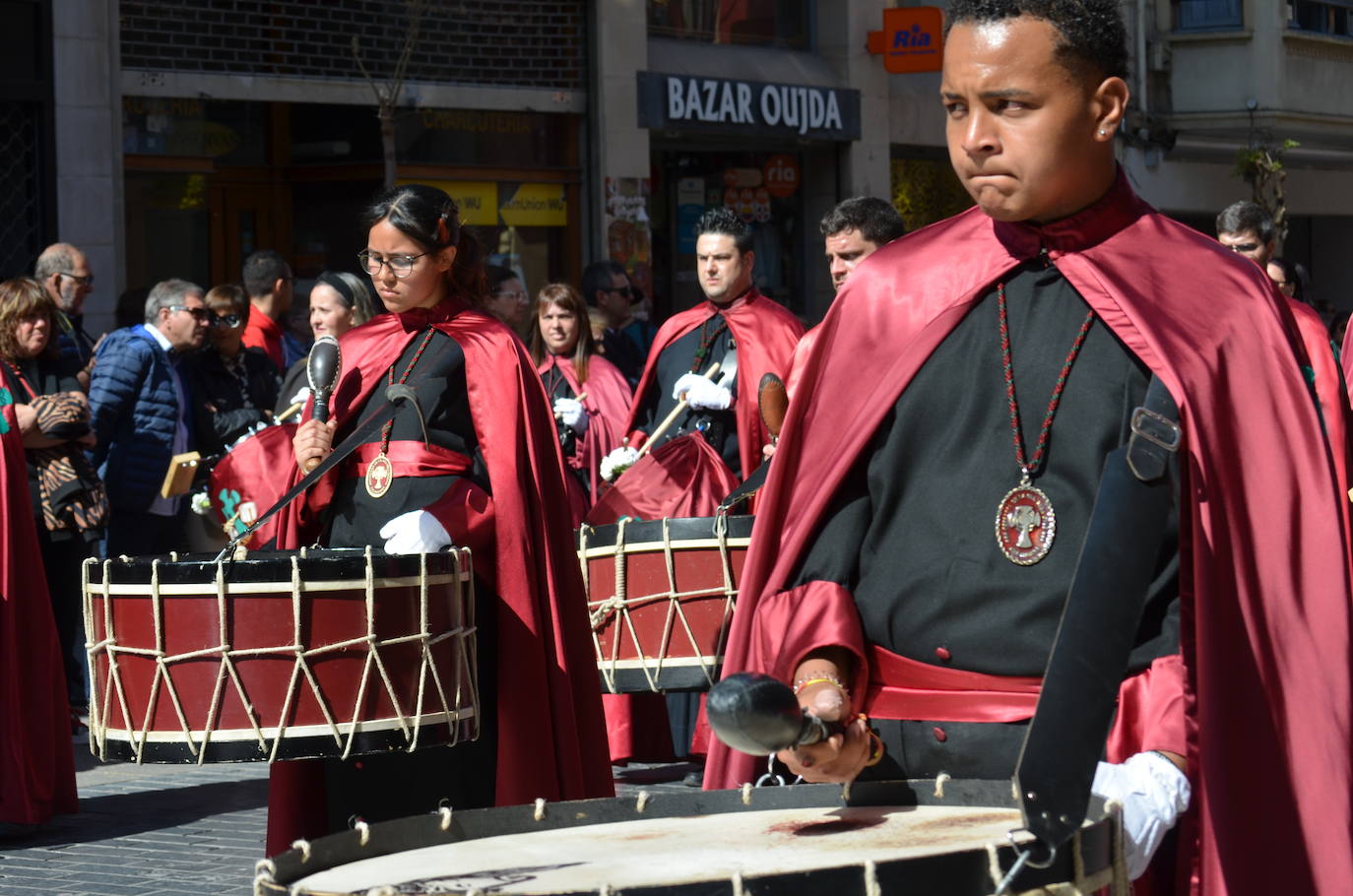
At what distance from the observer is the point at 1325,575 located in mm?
2965

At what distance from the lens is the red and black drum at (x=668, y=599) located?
732cm

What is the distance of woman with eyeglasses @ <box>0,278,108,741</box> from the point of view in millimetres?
9133

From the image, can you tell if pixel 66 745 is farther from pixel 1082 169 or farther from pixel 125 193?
pixel 125 193

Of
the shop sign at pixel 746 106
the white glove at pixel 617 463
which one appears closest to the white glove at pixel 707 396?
the white glove at pixel 617 463

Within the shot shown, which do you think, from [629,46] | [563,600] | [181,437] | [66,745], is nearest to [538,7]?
[629,46]

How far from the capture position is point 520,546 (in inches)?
238

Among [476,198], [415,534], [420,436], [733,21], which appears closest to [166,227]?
[476,198]

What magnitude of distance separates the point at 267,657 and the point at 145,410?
18.3 ft

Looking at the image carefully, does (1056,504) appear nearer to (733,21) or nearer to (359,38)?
(359,38)

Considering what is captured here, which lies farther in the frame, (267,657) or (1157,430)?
(267,657)

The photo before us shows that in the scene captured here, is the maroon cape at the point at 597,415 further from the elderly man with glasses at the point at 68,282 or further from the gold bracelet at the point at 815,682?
the gold bracelet at the point at 815,682

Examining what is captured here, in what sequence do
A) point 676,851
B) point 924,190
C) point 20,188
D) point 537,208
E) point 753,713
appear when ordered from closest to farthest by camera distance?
point 753,713 < point 676,851 < point 20,188 < point 537,208 < point 924,190

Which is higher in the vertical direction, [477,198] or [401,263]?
[477,198]

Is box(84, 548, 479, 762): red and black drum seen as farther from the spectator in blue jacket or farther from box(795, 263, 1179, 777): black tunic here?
the spectator in blue jacket
